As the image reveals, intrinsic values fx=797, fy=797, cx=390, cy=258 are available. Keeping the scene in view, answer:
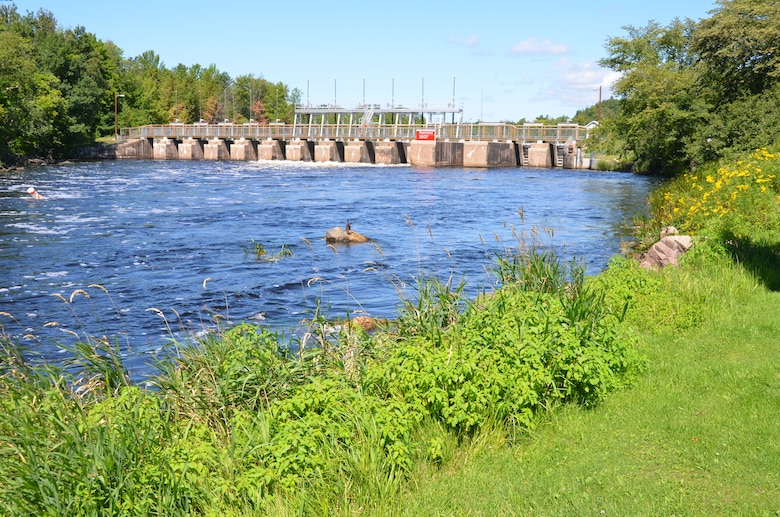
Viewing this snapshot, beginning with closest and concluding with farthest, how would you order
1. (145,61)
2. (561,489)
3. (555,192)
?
(561,489), (555,192), (145,61)

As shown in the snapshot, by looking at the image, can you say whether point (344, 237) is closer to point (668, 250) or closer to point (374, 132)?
point (668, 250)

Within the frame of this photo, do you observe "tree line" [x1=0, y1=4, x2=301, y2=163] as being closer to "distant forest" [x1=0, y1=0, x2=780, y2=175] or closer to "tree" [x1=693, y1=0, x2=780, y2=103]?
"distant forest" [x1=0, y1=0, x2=780, y2=175]

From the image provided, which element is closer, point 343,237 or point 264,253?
point 264,253

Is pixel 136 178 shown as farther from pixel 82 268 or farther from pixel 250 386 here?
pixel 250 386

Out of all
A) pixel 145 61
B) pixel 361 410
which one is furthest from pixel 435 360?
pixel 145 61

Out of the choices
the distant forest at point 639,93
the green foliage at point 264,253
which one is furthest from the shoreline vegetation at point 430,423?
the distant forest at point 639,93

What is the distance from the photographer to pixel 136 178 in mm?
51031

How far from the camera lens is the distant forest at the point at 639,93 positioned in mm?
30125

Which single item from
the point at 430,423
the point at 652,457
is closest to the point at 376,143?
the point at 430,423

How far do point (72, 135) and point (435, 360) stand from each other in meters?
75.9

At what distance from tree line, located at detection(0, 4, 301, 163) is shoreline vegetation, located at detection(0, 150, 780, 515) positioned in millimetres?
53252

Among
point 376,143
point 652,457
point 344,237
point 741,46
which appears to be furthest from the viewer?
point 376,143

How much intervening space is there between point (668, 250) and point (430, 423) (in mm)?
8226

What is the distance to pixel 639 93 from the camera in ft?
143
